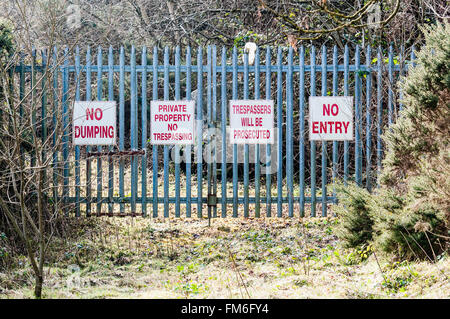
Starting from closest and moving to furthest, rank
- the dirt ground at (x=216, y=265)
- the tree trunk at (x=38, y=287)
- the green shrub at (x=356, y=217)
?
the tree trunk at (x=38, y=287), the dirt ground at (x=216, y=265), the green shrub at (x=356, y=217)

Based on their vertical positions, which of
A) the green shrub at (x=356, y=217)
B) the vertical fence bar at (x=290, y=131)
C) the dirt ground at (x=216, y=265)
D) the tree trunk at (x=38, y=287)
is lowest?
the dirt ground at (x=216, y=265)

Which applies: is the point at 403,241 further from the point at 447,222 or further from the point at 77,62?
the point at 77,62

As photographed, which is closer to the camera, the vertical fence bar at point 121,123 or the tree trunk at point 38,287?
the tree trunk at point 38,287

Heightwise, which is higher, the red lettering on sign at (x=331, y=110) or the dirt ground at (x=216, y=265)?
the red lettering on sign at (x=331, y=110)

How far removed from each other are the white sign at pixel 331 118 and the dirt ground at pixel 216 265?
4.23 feet

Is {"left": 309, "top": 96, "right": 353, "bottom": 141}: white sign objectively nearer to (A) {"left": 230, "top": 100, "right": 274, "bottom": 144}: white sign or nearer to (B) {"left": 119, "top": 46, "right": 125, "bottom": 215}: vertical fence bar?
(A) {"left": 230, "top": 100, "right": 274, "bottom": 144}: white sign

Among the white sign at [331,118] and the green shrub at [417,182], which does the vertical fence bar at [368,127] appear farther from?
the green shrub at [417,182]

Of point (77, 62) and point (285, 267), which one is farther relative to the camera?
point (77, 62)

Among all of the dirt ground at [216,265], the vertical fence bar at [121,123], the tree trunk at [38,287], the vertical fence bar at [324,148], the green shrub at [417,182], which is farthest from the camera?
the vertical fence bar at [324,148]

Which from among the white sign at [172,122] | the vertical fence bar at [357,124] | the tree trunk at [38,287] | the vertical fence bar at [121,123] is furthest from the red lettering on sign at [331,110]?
the tree trunk at [38,287]

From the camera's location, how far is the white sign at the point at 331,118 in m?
7.58

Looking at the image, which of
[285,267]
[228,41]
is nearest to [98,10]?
[228,41]

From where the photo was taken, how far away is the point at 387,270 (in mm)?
4973
